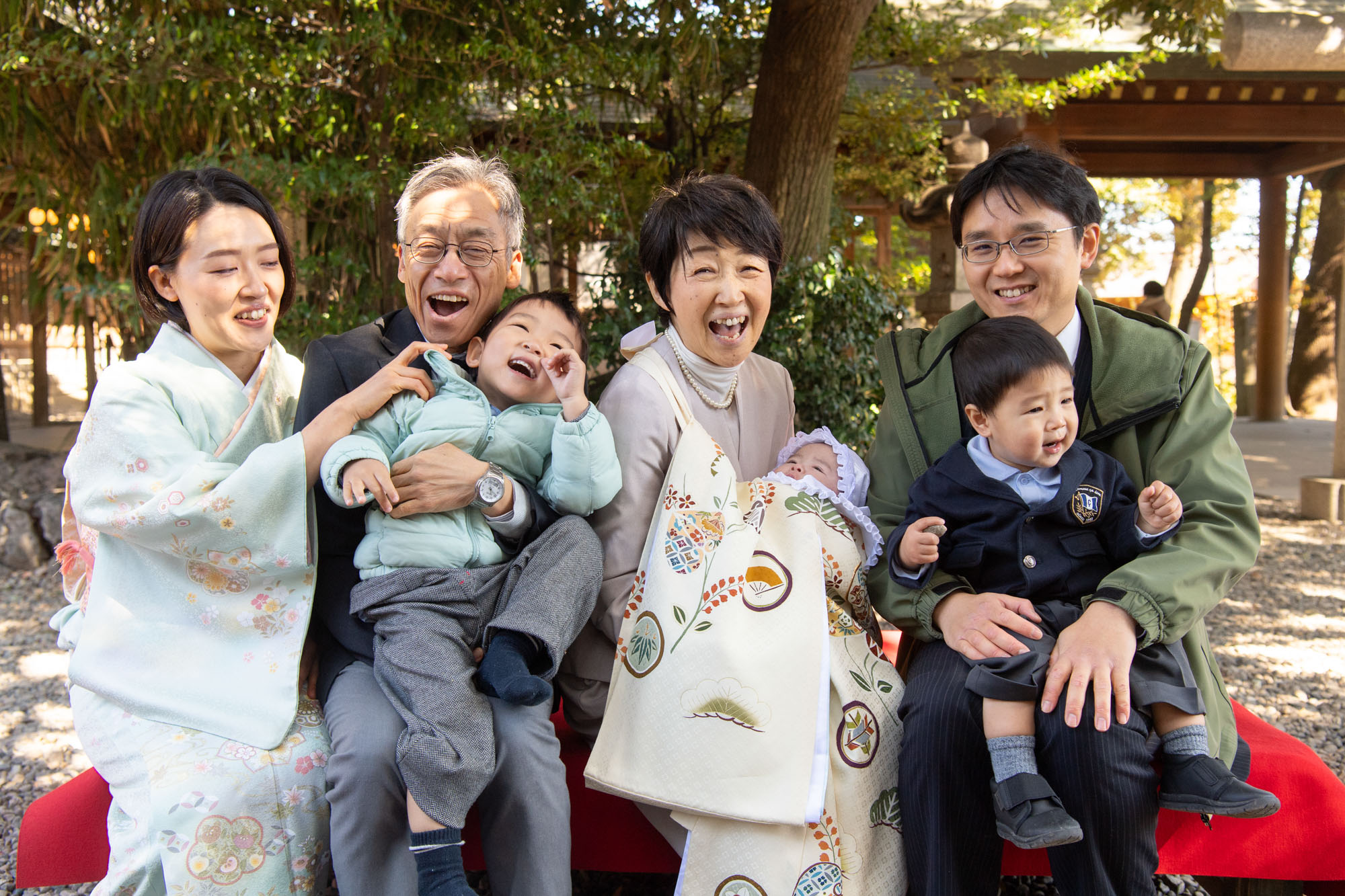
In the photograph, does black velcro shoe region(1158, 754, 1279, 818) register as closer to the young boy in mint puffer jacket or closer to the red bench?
the red bench

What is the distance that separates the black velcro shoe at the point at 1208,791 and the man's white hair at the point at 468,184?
1.90m

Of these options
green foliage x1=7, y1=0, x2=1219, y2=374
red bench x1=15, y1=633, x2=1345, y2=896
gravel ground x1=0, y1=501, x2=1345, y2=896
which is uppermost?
green foliage x1=7, y1=0, x2=1219, y2=374

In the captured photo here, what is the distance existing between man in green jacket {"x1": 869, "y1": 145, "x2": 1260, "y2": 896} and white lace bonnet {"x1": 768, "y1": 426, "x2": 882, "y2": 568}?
0.15 ft

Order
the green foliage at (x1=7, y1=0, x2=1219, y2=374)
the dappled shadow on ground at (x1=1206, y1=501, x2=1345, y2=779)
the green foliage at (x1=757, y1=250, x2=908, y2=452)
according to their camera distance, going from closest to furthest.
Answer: the dappled shadow on ground at (x1=1206, y1=501, x2=1345, y2=779)
the green foliage at (x1=7, y1=0, x2=1219, y2=374)
the green foliage at (x1=757, y1=250, x2=908, y2=452)

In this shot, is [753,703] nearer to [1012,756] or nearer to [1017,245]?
[1012,756]

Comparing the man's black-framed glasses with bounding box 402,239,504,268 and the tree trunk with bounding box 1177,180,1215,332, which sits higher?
the tree trunk with bounding box 1177,180,1215,332

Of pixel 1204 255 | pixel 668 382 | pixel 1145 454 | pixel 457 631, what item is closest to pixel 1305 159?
pixel 1204 255

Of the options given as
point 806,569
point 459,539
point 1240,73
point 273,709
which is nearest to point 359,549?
point 459,539

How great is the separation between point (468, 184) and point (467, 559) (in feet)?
3.21

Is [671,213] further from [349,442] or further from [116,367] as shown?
[116,367]

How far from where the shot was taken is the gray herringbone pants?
1714 millimetres

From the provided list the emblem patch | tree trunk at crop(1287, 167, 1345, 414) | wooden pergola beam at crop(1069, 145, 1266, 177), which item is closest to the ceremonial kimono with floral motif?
the emblem patch

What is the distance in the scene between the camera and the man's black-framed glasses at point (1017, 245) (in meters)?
2.15

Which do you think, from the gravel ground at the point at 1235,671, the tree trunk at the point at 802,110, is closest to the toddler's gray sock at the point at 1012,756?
the gravel ground at the point at 1235,671
